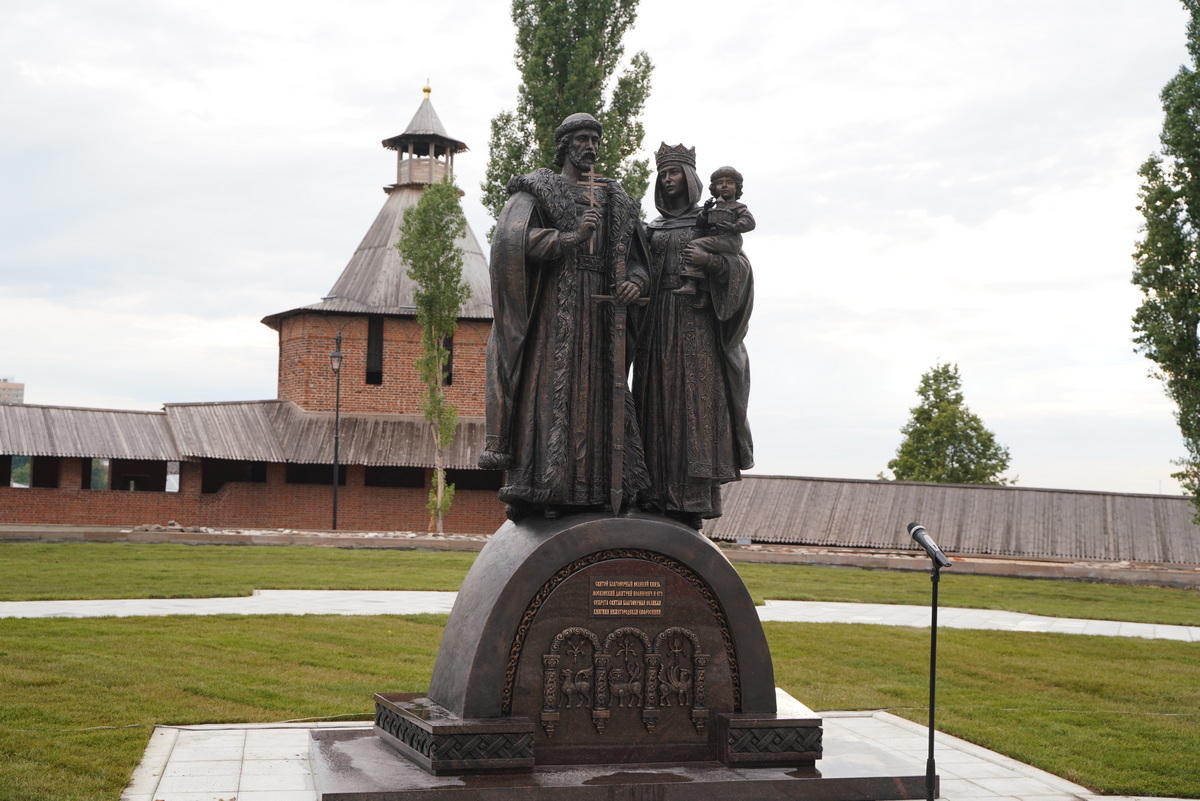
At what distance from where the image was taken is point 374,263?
1391 inches

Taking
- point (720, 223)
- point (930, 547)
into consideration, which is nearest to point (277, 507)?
point (720, 223)

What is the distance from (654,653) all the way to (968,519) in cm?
2309

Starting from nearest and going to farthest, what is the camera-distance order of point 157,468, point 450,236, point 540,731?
1. point 540,731
2. point 450,236
3. point 157,468

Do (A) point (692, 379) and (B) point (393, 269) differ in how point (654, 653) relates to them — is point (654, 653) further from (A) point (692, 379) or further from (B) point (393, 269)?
(B) point (393, 269)

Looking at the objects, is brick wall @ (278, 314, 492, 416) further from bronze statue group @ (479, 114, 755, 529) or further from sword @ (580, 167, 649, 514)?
sword @ (580, 167, 649, 514)

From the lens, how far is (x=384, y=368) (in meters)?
33.5

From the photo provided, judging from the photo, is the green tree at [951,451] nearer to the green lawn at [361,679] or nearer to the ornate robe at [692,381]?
the green lawn at [361,679]

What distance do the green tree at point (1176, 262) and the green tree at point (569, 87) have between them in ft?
30.0

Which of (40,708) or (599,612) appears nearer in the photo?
(599,612)

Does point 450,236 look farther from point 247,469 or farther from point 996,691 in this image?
point 996,691

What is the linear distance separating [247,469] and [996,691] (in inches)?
1039

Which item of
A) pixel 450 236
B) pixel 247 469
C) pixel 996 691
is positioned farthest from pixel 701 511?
pixel 247 469

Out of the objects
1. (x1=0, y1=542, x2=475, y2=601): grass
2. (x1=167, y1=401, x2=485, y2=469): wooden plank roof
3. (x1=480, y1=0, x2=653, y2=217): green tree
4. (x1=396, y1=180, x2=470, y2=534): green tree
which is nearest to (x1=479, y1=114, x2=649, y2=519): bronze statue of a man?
(x1=0, y1=542, x2=475, y2=601): grass

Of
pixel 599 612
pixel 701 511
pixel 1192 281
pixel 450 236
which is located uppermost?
pixel 450 236
